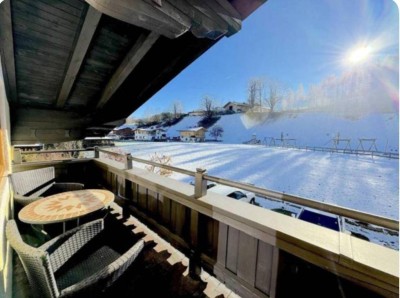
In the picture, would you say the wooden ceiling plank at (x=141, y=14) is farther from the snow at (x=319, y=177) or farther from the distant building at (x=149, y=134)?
the distant building at (x=149, y=134)

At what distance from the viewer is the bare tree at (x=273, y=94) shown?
2702 cm

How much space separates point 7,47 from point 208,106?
38593mm

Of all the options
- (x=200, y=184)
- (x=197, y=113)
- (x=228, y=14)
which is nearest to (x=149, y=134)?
(x=197, y=113)

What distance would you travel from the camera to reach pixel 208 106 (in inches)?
1548

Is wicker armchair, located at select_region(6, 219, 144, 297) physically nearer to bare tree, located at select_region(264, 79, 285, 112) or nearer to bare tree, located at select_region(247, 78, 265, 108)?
bare tree, located at select_region(264, 79, 285, 112)

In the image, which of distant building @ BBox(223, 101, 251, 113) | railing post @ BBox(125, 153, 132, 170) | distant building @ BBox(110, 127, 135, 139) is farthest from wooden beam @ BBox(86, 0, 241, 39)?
distant building @ BBox(223, 101, 251, 113)

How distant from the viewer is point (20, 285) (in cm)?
165

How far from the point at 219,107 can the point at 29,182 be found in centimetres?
3985

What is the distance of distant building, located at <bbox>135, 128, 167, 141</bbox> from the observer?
30.0m

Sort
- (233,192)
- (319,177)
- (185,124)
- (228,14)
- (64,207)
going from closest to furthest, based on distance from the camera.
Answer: (228,14) < (64,207) < (233,192) < (319,177) < (185,124)

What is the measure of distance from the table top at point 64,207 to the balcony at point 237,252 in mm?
Answer: 575

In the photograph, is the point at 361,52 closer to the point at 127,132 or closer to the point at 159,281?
the point at 159,281

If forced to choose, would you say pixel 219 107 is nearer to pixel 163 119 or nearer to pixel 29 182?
pixel 163 119

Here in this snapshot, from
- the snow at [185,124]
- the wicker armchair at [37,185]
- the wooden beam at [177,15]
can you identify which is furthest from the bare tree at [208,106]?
the wooden beam at [177,15]
